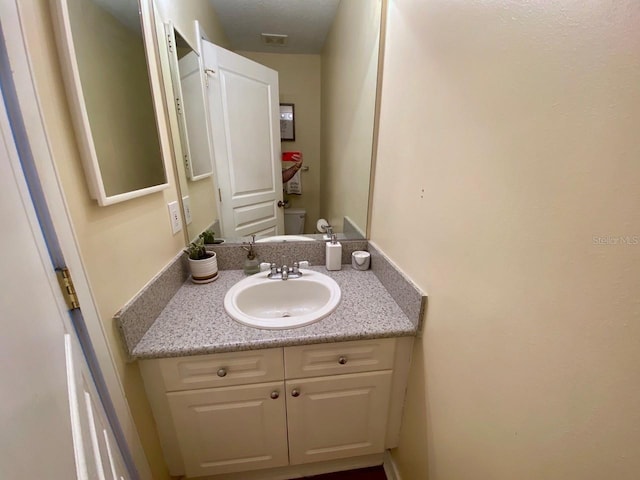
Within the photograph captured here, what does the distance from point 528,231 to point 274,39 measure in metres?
1.28

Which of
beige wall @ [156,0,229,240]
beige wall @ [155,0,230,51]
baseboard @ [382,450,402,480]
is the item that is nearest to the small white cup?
beige wall @ [156,0,229,240]

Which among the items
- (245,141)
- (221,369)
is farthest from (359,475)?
(245,141)

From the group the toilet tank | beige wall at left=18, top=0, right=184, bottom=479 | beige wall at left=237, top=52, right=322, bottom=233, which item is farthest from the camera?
the toilet tank

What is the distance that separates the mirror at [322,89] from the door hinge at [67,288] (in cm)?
64

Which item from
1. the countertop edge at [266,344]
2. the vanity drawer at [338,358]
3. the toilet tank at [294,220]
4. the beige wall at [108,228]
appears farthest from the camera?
the toilet tank at [294,220]

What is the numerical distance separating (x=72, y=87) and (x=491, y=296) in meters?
1.02

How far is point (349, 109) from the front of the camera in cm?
128

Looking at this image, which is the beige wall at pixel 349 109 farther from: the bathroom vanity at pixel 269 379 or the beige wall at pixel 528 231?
the bathroom vanity at pixel 269 379

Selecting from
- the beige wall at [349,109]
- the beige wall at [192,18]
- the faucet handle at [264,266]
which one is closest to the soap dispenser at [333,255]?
the beige wall at [349,109]

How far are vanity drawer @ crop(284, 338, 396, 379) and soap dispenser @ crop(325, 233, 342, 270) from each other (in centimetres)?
44

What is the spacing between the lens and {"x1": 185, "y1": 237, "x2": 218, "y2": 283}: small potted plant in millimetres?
1145

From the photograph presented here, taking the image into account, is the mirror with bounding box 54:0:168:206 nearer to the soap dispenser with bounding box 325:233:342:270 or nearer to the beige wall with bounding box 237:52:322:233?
the beige wall with bounding box 237:52:322:233

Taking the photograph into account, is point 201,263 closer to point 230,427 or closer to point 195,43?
point 230,427

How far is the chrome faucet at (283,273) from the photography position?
3.89ft
